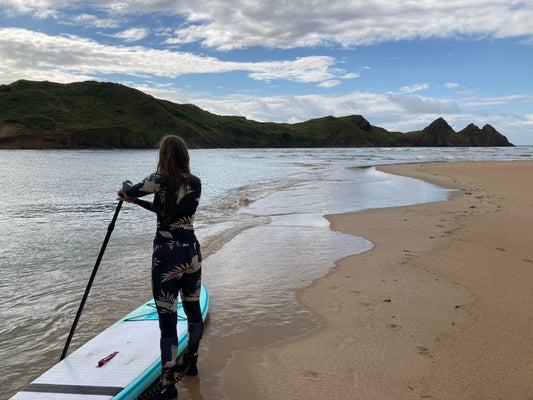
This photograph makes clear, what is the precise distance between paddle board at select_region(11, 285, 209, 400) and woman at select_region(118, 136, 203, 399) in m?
0.27

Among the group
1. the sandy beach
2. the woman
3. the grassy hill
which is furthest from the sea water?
the grassy hill

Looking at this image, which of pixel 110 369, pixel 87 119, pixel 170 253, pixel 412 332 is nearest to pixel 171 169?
pixel 170 253

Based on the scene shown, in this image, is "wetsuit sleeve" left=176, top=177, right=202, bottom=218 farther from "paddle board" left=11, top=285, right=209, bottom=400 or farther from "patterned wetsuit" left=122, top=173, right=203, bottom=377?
"paddle board" left=11, top=285, right=209, bottom=400

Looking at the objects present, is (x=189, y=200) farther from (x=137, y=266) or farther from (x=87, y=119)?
(x=87, y=119)

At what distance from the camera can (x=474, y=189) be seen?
20797 millimetres

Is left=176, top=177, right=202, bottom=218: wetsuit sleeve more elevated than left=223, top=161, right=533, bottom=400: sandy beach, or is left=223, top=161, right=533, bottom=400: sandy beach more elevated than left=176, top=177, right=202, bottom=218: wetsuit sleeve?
left=176, top=177, right=202, bottom=218: wetsuit sleeve

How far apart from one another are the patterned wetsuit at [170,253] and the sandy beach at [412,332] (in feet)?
2.91

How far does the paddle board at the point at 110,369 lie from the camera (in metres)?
3.59

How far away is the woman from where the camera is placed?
3.58 metres

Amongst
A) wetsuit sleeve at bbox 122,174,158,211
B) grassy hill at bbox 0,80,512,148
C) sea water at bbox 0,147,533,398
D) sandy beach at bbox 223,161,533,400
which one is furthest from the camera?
grassy hill at bbox 0,80,512,148

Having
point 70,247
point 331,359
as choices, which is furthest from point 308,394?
point 70,247

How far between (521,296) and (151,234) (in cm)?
929

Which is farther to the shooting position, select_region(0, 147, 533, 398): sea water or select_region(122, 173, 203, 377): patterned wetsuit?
select_region(0, 147, 533, 398): sea water

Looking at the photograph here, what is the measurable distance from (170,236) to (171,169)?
632 mm
